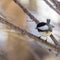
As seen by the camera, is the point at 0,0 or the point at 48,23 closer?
the point at 0,0

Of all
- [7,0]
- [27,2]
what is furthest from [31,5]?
[7,0]

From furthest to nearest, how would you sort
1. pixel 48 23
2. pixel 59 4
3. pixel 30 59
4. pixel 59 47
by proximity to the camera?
pixel 48 23 → pixel 59 4 → pixel 59 47 → pixel 30 59

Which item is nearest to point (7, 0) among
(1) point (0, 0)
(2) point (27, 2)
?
(1) point (0, 0)

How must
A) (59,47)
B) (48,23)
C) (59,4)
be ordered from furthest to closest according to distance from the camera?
(48,23), (59,4), (59,47)

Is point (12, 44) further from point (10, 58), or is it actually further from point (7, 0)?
point (7, 0)

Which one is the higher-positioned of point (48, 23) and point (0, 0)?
point (0, 0)

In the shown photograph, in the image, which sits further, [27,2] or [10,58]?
[27,2]

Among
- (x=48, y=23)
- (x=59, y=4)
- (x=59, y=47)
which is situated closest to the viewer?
(x=59, y=47)

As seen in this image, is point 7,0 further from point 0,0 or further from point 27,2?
point 27,2
